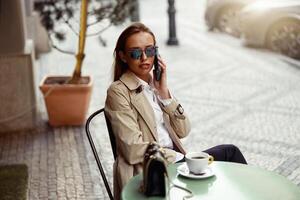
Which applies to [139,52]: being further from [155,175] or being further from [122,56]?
[155,175]

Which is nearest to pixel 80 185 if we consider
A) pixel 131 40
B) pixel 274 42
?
pixel 131 40

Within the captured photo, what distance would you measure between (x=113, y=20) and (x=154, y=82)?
140 inches

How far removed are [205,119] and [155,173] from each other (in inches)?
156

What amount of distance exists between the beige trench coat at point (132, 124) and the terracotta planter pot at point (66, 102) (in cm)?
310

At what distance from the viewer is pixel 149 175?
97.0 inches

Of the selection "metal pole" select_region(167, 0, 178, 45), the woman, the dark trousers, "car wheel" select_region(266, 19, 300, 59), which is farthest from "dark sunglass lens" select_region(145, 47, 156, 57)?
"metal pole" select_region(167, 0, 178, 45)

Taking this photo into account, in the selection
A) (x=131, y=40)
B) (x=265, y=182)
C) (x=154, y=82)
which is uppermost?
(x=131, y=40)

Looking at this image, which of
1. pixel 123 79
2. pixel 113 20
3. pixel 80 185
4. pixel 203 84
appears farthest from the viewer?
pixel 203 84

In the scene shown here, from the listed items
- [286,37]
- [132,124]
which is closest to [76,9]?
[132,124]

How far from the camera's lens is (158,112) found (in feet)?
10.3

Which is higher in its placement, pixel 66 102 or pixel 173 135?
pixel 173 135

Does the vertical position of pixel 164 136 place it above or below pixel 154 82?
below

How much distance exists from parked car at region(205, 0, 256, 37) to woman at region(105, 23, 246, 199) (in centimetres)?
880

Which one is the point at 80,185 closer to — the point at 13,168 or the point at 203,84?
the point at 13,168
